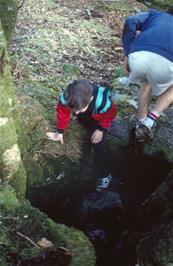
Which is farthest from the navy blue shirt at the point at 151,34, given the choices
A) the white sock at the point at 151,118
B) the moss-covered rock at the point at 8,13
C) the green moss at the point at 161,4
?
the green moss at the point at 161,4

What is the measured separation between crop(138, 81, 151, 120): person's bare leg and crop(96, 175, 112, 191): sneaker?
28.2 inches

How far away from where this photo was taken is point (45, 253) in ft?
8.84

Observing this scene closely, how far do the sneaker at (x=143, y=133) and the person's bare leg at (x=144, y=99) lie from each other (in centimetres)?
13

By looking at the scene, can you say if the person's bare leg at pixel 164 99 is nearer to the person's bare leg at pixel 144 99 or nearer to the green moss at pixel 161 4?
the person's bare leg at pixel 144 99

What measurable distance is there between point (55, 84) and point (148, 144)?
139 centimetres

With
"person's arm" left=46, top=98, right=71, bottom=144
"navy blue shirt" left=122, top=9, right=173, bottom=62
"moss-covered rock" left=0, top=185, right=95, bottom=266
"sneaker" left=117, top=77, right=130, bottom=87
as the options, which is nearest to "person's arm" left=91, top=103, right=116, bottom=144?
"person's arm" left=46, top=98, right=71, bottom=144

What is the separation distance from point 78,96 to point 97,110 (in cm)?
43

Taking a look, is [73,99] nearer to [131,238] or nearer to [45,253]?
[131,238]

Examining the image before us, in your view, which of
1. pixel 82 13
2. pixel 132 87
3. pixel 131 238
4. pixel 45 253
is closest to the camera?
pixel 45 253

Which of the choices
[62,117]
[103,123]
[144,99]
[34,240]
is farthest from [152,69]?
[34,240]

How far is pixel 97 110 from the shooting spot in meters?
4.20

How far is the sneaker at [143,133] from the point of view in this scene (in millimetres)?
4555

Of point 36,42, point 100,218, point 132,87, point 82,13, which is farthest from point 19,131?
point 82,13

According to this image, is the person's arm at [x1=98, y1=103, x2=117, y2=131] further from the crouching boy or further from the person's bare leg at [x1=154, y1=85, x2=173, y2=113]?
the person's bare leg at [x1=154, y1=85, x2=173, y2=113]
